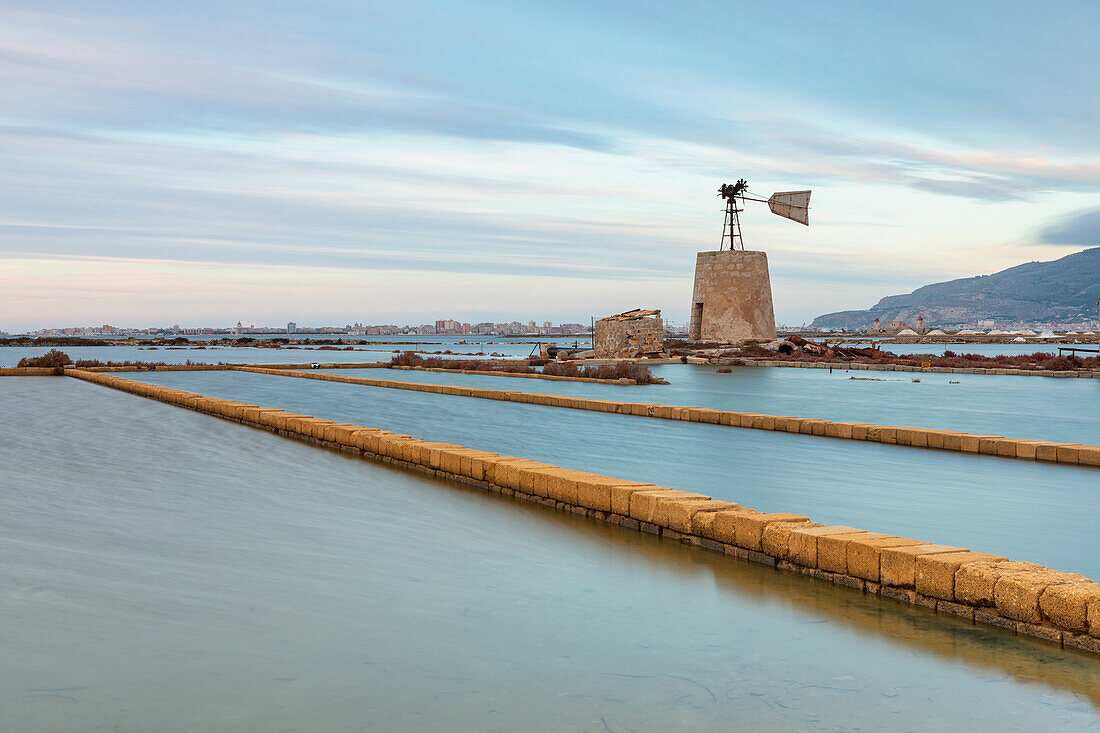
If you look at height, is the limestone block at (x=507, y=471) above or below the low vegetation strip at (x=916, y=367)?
below

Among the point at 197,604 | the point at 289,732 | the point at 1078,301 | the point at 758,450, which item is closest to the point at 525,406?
the point at 758,450

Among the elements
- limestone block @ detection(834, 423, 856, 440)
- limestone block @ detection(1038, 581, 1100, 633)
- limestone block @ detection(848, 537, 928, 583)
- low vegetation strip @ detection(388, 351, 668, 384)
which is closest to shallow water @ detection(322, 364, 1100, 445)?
low vegetation strip @ detection(388, 351, 668, 384)

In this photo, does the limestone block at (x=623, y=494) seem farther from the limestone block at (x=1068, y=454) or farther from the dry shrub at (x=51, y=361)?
the dry shrub at (x=51, y=361)

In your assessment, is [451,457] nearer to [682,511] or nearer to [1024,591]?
[682,511]

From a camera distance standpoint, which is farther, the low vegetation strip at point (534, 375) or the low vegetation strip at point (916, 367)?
the low vegetation strip at point (916, 367)

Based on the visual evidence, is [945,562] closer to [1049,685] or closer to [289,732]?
[1049,685]

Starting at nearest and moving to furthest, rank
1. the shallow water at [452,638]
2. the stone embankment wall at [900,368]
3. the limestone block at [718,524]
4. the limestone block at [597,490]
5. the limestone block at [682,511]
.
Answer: the shallow water at [452,638]
the limestone block at [718,524]
the limestone block at [682,511]
the limestone block at [597,490]
the stone embankment wall at [900,368]

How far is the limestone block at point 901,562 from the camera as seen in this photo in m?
3.94

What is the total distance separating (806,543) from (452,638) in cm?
201

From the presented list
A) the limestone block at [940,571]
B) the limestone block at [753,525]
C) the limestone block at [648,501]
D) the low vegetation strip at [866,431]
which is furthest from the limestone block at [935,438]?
the limestone block at [940,571]

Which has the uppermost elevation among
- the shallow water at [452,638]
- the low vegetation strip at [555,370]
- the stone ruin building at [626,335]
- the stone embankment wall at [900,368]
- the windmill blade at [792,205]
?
the windmill blade at [792,205]

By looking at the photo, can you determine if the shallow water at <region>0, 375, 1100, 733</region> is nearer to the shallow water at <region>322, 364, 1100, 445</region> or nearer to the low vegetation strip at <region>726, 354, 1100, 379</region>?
the shallow water at <region>322, 364, 1100, 445</region>

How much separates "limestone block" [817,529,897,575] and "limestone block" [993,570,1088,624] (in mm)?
718

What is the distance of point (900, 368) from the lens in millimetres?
27406
